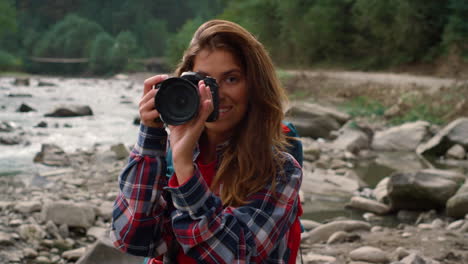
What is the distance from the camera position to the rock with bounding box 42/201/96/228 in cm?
427

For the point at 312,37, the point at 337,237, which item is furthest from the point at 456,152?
the point at 312,37

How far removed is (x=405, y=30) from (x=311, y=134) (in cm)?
1198

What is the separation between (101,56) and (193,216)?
172 feet

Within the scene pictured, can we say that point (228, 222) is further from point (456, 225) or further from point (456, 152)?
point (456, 152)

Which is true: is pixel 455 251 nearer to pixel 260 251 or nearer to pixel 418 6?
pixel 260 251

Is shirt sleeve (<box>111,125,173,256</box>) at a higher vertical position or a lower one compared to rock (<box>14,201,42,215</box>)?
higher

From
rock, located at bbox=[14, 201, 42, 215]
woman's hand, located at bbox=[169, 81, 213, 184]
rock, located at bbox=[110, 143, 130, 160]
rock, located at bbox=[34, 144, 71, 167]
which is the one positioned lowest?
rock, located at bbox=[34, 144, 71, 167]

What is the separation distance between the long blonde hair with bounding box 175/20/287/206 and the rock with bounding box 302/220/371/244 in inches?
94.4

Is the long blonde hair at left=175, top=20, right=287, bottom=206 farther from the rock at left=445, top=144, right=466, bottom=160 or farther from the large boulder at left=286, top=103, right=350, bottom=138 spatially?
the large boulder at left=286, top=103, right=350, bottom=138

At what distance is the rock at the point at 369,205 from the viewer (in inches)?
195

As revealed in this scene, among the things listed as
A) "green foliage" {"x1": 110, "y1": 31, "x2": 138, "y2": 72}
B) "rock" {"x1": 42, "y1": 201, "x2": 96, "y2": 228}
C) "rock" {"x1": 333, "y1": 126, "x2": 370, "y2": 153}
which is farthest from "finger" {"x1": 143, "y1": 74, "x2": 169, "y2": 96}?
"green foliage" {"x1": 110, "y1": 31, "x2": 138, "y2": 72}

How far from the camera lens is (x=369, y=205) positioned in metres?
5.05

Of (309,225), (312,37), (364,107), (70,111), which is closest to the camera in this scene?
(309,225)

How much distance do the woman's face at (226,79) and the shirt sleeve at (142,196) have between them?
0.69ft
